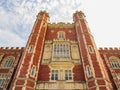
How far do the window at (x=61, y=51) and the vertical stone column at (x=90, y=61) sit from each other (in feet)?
7.20

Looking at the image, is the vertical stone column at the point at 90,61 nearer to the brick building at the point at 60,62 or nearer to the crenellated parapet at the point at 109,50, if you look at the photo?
the brick building at the point at 60,62

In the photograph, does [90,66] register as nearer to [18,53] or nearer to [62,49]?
[62,49]

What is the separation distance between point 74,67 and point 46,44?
7040mm

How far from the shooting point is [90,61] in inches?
835

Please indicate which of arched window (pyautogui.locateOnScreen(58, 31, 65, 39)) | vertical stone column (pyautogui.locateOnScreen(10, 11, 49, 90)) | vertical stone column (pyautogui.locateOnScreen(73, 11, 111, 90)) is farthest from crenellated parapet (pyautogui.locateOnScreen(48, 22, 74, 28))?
arched window (pyautogui.locateOnScreen(58, 31, 65, 39))

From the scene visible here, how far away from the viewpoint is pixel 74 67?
2214cm

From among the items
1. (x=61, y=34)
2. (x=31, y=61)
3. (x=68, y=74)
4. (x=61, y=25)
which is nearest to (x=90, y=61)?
(x=68, y=74)

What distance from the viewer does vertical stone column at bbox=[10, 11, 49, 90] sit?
61.2ft

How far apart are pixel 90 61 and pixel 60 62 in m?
4.29

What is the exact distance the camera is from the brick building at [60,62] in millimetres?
19281

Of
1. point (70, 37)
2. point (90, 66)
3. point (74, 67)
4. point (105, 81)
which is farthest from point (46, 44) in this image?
point (105, 81)

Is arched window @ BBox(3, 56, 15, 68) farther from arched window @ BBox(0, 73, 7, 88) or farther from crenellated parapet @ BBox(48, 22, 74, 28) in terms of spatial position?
crenellated parapet @ BBox(48, 22, 74, 28)

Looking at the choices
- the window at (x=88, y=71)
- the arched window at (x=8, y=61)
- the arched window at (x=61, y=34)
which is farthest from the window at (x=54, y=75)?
the arched window at (x=61, y=34)

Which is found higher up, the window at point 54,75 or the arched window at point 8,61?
the arched window at point 8,61
